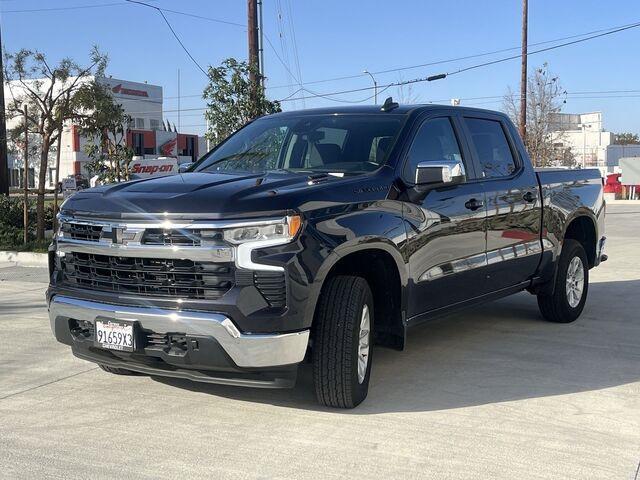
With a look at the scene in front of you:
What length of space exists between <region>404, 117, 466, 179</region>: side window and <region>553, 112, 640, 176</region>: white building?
6285cm

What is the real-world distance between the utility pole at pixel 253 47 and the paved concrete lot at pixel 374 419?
8512 millimetres

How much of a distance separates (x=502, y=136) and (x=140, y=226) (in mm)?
3661

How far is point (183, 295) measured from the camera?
4.18 m

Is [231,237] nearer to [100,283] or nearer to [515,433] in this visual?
[100,283]

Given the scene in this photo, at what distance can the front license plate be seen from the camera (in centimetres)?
A: 423

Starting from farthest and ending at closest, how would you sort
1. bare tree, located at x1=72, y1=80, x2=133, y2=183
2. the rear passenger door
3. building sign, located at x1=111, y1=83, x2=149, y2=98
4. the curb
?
building sign, located at x1=111, y1=83, x2=149, y2=98 → bare tree, located at x1=72, y1=80, x2=133, y2=183 → the curb → the rear passenger door

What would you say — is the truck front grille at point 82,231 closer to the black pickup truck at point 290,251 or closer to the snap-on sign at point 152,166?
the black pickup truck at point 290,251

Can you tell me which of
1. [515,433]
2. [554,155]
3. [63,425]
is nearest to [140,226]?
[63,425]

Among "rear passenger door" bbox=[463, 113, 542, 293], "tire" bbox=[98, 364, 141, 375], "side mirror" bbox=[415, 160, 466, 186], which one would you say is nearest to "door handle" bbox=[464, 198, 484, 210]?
"rear passenger door" bbox=[463, 113, 542, 293]

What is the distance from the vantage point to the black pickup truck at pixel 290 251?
409 centimetres

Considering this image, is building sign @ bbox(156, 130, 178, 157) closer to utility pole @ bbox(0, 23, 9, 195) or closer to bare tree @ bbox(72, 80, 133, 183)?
utility pole @ bbox(0, 23, 9, 195)

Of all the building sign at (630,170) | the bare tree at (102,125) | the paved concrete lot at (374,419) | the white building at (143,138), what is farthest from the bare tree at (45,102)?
the white building at (143,138)

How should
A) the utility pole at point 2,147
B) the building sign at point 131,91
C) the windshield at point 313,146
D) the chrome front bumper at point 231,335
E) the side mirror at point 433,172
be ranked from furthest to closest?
the building sign at point 131,91, the utility pole at point 2,147, the windshield at point 313,146, the side mirror at point 433,172, the chrome front bumper at point 231,335

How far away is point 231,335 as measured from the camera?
4.03 metres
